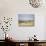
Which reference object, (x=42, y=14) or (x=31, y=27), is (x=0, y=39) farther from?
(x=42, y=14)

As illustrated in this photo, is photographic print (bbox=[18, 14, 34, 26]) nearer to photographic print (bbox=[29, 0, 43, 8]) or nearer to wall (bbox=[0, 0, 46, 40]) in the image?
wall (bbox=[0, 0, 46, 40])

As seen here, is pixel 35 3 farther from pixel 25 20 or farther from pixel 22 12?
pixel 25 20

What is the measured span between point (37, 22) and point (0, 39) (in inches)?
56.4

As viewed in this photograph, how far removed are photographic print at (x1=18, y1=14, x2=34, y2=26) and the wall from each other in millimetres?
109

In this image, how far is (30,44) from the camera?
10.9 feet

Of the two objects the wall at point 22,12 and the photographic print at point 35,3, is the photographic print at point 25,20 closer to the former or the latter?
the wall at point 22,12

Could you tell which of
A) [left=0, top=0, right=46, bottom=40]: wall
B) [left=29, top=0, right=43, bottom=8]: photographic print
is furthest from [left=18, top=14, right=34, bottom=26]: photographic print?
[left=29, top=0, right=43, bottom=8]: photographic print

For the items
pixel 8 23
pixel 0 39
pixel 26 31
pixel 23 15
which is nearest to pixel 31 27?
pixel 26 31

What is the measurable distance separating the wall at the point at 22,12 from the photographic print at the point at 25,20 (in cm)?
11

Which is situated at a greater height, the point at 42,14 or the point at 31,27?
the point at 42,14

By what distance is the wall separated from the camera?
4.22m

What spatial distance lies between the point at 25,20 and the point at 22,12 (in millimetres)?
312

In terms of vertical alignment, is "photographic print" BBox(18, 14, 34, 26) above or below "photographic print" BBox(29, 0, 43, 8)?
below

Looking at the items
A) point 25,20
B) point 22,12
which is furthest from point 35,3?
point 25,20
